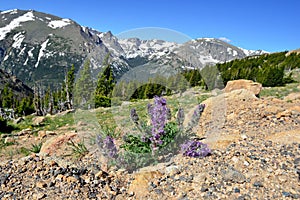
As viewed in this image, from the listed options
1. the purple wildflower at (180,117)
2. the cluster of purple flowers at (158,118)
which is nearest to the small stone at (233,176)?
the cluster of purple flowers at (158,118)

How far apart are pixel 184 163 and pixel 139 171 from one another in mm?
841

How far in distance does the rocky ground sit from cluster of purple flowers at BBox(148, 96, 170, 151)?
48cm

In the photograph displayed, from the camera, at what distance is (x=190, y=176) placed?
4484mm

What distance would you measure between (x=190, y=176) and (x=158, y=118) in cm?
112

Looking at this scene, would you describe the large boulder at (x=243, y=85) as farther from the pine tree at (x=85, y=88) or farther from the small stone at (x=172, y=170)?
the small stone at (x=172, y=170)

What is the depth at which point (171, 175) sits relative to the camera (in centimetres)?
462

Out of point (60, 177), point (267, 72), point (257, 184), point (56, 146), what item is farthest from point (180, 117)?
point (267, 72)

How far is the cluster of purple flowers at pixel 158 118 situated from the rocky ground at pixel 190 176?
48 centimetres

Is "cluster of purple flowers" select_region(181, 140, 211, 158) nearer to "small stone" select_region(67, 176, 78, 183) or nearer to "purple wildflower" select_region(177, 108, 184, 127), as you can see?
"purple wildflower" select_region(177, 108, 184, 127)

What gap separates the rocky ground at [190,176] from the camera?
158 inches

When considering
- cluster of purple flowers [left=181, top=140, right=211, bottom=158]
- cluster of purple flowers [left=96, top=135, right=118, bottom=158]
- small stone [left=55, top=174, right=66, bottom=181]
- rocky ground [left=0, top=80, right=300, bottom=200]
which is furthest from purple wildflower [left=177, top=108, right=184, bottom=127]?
small stone [left=55, top=174, right=66, bottom=181]

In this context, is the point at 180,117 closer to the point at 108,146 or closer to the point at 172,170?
the point at 172,170

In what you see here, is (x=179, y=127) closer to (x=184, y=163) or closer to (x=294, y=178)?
(x=184, y=163)

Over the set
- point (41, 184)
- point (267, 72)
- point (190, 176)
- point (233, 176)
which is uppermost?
point (267, 72)
